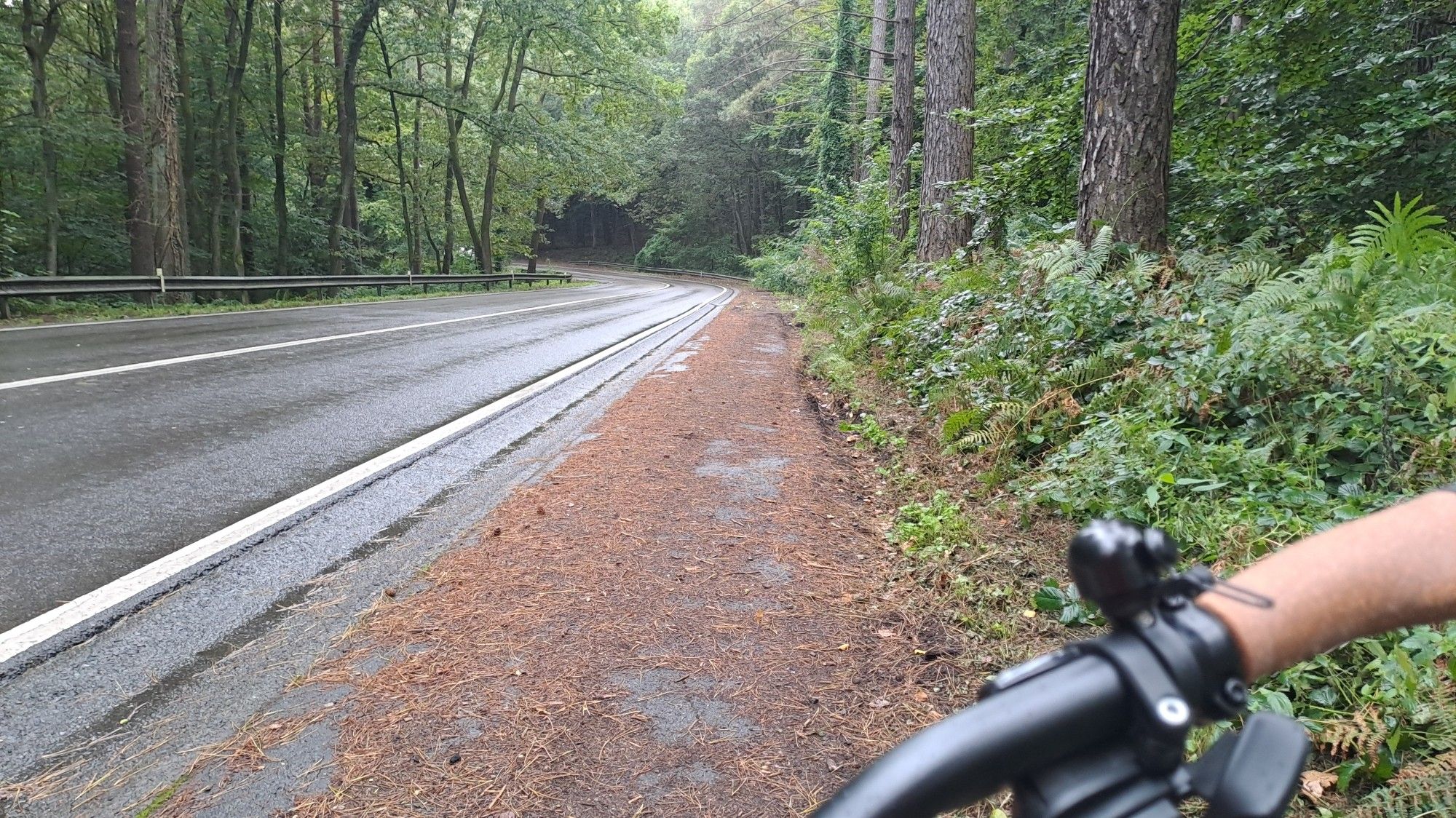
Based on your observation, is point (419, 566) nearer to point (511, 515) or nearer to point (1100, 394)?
point (511, 515)

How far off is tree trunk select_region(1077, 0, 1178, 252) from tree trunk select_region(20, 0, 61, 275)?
63.0 ft

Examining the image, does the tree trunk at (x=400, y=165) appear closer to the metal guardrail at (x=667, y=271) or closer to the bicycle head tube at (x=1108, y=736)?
the metal guardrail at (x=667, y=271)

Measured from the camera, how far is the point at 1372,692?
2221 millimetres

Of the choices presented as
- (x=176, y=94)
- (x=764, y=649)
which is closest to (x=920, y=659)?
(x=764, y=649)

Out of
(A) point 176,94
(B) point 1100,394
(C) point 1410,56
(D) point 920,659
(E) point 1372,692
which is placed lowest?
(D) point 920,659

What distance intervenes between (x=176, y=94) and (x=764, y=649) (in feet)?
60.8

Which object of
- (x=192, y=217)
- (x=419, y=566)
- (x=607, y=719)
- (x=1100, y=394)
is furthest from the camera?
(x=192, y=217)

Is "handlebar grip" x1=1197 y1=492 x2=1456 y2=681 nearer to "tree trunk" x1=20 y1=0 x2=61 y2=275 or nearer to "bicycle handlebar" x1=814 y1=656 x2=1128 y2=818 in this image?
"bicycle handlebar" x1=814 y1=656 x2=1128 y2=818

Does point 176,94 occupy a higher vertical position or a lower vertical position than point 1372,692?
higher

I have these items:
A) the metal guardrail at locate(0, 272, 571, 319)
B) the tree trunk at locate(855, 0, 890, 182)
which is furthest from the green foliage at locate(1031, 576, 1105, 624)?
the tree trunk at locate(855, 0, 890, 182)

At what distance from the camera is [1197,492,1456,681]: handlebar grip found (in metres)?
0.75

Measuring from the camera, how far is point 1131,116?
5.91m

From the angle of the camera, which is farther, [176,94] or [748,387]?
[176,94]

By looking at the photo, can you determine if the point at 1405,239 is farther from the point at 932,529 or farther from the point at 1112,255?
the point at 932,529
